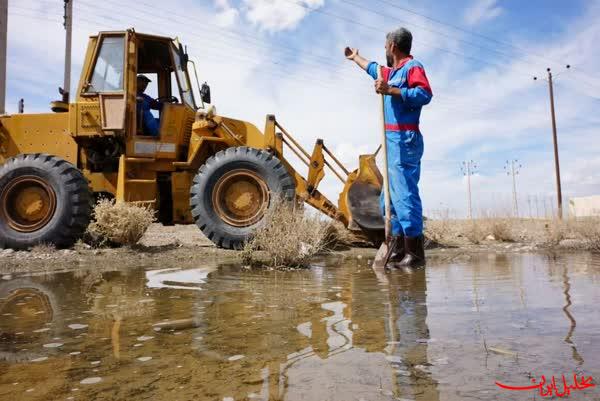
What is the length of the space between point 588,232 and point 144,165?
7.22 meters

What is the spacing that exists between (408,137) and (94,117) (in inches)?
176

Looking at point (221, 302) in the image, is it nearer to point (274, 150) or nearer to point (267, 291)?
point (267, 291)

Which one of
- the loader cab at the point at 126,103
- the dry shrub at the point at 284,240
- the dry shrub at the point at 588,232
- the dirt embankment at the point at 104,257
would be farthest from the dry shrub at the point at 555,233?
the loader cab at the point at 126,103

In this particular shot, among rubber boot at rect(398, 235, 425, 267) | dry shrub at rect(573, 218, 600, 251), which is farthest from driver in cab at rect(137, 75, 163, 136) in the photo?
dry shrub at rect(573, 218, 600, 251)

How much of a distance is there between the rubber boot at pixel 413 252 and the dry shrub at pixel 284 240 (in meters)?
0.97

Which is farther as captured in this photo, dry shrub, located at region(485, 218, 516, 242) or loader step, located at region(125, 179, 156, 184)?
dry shrub, located at region(485, 218, 516, 242)

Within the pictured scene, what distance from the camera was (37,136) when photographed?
6.86 meters

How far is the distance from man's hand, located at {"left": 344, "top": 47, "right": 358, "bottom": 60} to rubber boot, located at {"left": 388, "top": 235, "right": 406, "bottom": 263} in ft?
6.44

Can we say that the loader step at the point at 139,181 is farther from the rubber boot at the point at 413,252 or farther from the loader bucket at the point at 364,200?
the rubber boot at the point at 413,252

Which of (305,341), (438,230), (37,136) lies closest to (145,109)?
(37,136)

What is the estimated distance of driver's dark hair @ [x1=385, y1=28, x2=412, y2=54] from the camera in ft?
15.1

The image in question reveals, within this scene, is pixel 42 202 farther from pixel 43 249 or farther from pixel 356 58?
pixel 356 58

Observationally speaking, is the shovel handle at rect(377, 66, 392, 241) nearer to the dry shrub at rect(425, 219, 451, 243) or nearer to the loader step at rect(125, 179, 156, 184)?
the dry shrub at rect(425, 219, 451, 243)

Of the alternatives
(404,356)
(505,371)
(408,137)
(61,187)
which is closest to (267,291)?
(404,356)
